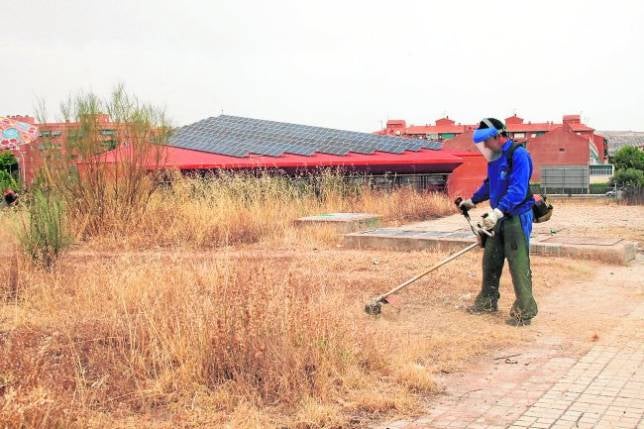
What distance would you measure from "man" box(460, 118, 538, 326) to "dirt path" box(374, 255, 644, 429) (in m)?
0.37

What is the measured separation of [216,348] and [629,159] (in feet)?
186

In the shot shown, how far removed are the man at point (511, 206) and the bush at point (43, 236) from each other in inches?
212

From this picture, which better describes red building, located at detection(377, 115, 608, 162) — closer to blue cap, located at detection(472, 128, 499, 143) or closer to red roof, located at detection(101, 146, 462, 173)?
red roof, located at detection(101, 146, 462, 173)

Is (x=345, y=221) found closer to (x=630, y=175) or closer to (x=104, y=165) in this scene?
(x=104, y=165)

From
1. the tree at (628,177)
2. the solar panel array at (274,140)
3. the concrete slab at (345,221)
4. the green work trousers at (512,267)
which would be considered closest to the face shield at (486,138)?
the green work trousers at (512,267)

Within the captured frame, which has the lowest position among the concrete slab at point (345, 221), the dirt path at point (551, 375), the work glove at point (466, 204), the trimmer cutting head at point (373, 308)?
the dirt path at point (551, 375)

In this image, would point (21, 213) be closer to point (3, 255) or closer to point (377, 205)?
point (3, 255)

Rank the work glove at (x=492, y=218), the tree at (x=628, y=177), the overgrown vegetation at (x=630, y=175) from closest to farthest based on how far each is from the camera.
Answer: the work glove at (x=492, y=218) → the overgrown vegetation at (x=630, y=175) → the tree at (x=628, y=177)

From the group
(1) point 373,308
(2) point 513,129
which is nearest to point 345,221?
(1) point 373,308

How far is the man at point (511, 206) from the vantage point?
22.6 feet

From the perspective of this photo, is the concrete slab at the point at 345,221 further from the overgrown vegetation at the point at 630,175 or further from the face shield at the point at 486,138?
the overgrown vegetation at the point at 630,175

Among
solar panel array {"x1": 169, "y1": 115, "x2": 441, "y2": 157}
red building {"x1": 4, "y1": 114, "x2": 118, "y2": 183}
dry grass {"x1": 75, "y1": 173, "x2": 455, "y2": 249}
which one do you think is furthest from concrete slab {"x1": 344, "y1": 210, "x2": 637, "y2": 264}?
solar panel array {"x1": 169, "y1": 115, "x2": 441, "y2": 157}

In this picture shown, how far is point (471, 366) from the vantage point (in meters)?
5.62

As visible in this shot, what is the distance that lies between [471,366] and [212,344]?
200cm
